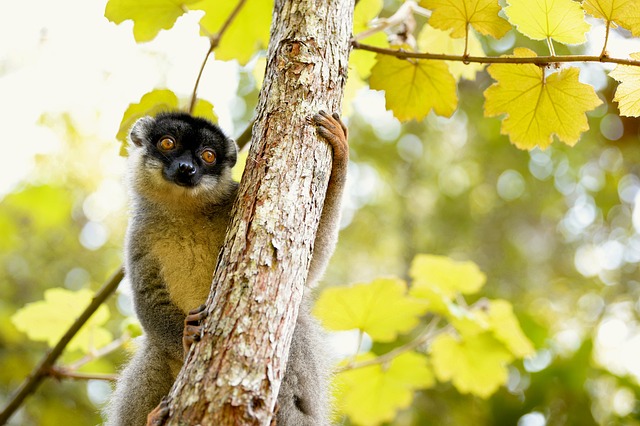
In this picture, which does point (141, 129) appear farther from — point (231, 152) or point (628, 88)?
point (628, 88)

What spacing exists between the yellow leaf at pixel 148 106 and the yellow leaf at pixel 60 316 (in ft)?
3.54

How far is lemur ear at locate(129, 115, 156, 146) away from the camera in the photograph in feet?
13.4

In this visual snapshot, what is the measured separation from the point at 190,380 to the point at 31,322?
2663mm

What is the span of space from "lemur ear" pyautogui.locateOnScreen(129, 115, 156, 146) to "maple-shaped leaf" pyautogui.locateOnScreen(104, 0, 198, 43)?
2.34ft

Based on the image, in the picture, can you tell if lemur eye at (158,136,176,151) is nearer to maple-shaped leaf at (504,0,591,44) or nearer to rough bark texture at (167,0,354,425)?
rough bark texture at (167,0,354,425)

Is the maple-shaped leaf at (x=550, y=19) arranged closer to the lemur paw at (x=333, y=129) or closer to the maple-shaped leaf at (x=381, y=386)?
the lemur paw at (x=333, y=129)

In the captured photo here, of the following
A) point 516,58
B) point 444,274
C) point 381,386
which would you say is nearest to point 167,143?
point 444,274

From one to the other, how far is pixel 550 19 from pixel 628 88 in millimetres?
431

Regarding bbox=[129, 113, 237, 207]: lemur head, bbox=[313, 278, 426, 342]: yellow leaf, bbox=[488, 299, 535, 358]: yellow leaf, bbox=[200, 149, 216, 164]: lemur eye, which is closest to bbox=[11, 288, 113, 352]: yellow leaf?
bbox=[129, 113, 237, 207]: lemur head

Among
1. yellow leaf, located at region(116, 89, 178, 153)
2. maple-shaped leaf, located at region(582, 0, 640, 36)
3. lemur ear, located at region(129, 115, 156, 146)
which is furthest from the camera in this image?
lemur ear, located at region(129, 115, 156, 146)

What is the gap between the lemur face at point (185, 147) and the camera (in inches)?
153

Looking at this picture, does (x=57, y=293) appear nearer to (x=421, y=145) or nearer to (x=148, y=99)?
(x=148, y=99)

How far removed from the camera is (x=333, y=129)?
8.50ft

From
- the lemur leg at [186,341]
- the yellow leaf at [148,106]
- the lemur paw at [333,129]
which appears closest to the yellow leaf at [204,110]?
the yellow leaf at [148,106]
